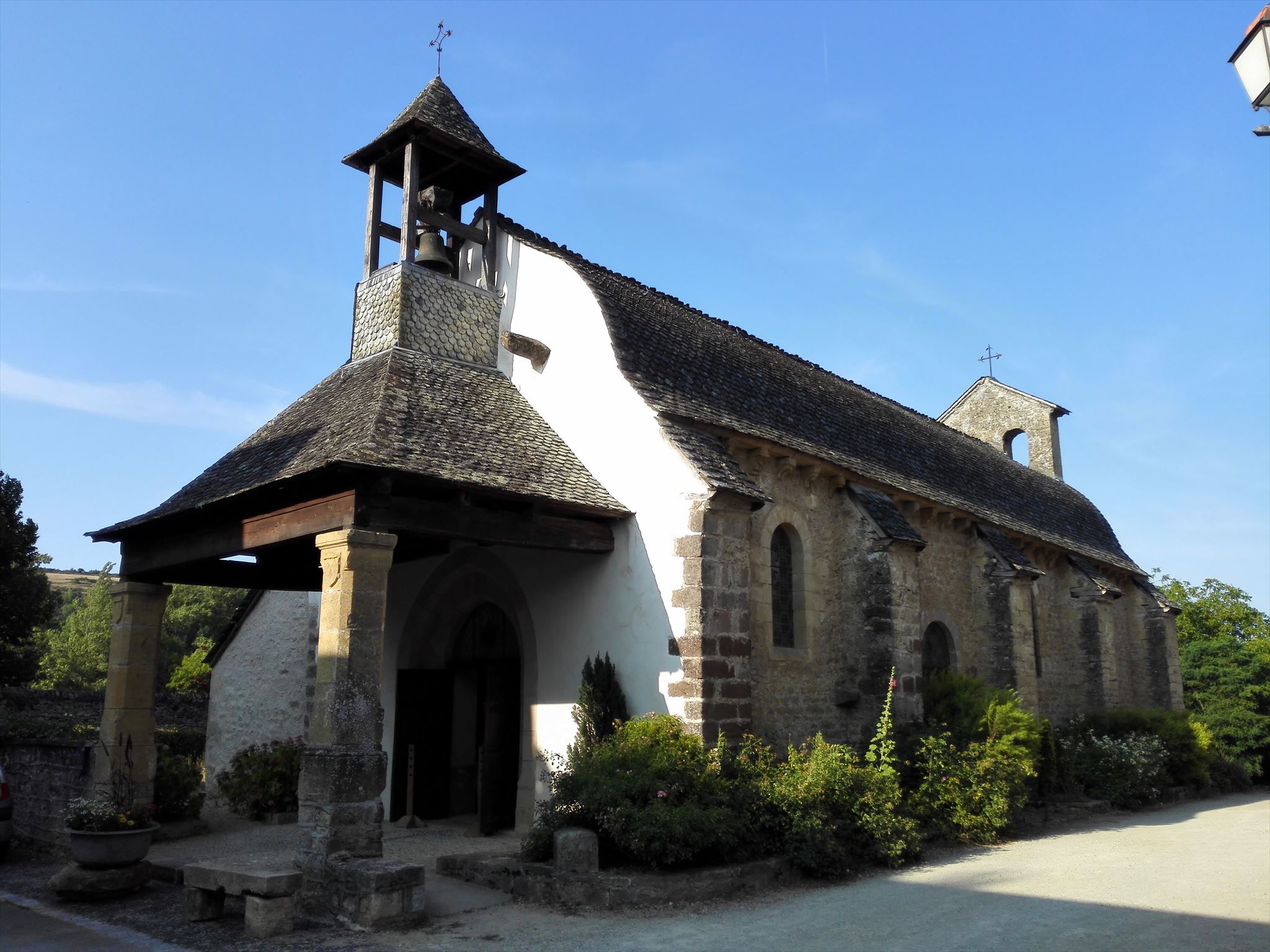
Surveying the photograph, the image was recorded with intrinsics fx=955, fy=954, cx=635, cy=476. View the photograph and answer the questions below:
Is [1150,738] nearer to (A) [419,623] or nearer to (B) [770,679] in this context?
(B) [770,679]

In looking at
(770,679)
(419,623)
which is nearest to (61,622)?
(419,623)

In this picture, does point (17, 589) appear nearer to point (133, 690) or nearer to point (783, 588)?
point (133, 690)

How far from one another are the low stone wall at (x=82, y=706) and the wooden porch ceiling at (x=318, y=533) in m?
9.92

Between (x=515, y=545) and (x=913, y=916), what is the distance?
4.72 meters

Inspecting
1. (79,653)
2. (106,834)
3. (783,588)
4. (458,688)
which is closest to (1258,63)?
(783,588)

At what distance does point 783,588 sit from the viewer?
38.5 ft

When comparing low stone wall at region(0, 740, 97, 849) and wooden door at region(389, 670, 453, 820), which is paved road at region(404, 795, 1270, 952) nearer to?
wooden door at region(389, 670, 453, 820)

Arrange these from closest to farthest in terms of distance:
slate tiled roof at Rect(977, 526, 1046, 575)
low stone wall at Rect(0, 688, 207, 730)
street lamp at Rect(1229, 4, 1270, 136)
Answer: street lamp at Rect(1229, 4, 1270, 136) → slate tiled roof at Rect(977, 526, 1046, 575) → low stone wall at Rect(0, 688, 207, 730)

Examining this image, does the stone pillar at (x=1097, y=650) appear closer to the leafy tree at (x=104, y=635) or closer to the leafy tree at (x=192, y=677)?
the leafy tree at (x=192, y=677)

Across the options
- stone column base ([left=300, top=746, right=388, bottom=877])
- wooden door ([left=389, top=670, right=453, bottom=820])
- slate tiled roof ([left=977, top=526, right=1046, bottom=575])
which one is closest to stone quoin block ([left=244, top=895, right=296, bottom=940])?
stone column base ([left=300, top=746, right=388, bottom=877])

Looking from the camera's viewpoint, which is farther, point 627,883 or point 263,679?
point 263,679

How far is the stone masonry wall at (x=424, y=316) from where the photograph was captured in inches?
446

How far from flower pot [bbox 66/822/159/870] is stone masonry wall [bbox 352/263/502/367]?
569 cm

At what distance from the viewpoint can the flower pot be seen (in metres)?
8.24
